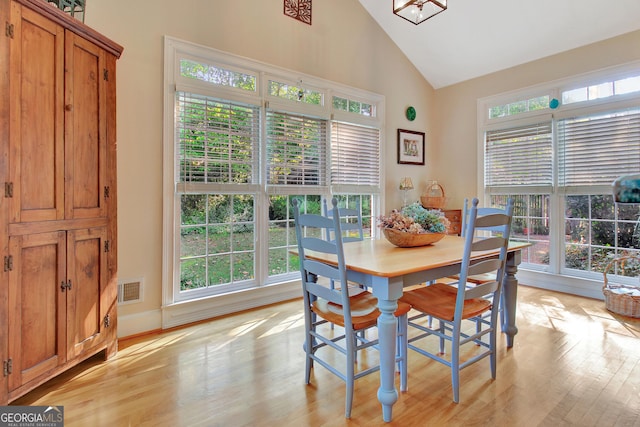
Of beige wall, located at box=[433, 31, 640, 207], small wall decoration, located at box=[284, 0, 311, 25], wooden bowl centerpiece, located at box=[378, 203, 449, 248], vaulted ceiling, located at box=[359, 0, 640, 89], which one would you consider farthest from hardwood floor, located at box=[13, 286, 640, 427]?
small wall decoration, located at box=[284, 0, 311, 25]

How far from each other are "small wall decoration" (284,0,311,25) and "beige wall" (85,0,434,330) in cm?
7

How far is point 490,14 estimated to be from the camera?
3.81 m

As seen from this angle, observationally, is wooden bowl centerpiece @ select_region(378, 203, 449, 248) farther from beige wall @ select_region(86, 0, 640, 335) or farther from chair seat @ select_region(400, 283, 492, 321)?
beige wall @ select_region(86, 0, 640, 335)

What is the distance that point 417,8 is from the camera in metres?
2.77

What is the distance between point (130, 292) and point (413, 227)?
2320 millimetres

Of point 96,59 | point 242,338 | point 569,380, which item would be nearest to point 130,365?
point 242,338

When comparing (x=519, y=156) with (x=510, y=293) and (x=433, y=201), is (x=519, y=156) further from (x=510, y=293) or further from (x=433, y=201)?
(x=510, y=293)

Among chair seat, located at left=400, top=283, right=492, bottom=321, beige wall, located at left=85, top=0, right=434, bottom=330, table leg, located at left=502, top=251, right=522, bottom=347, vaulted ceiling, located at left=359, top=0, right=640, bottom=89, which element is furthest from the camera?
vaulted ceiling, located at left=359, top=0, right=640, bottom=89

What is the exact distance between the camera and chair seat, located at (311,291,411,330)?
71.0 inches

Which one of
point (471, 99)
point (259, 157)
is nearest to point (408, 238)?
point (259, 157)

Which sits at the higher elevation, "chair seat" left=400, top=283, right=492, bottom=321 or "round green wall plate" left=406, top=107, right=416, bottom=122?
"round green wall plate" left=406, top=107, right=416, bottom=122

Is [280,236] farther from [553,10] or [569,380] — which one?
[553,10]

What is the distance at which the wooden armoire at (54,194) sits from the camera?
A: 165cm

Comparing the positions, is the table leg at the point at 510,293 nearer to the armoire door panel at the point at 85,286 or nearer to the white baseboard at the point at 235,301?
the white baseboard at the point at 235,301
